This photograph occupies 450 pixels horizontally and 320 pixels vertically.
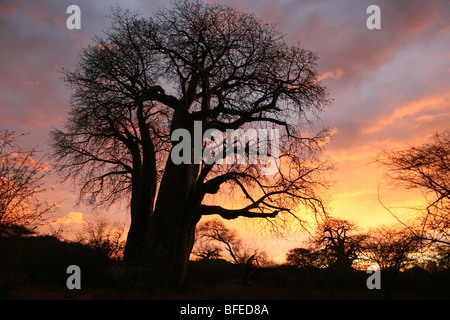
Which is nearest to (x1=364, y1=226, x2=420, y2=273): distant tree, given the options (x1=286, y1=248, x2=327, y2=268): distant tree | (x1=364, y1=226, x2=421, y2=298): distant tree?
(x1=364, y1=226, x2=421, y2=298): distant tree

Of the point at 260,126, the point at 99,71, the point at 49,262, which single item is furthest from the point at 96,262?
the point at 260,126

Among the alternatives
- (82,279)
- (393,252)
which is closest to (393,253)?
(393,252)

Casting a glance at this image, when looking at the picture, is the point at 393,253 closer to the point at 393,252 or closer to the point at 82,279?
the point at 393,252

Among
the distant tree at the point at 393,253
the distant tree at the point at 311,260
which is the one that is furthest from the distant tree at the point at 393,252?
the distant tree at the point at 311,260

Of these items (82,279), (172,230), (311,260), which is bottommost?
(311,260)

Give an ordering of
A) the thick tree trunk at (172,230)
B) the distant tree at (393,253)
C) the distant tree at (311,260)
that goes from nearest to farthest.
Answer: the distant tree at (393,253) < the thick tree trunk at (172,230) < the distant tree at (311,260)

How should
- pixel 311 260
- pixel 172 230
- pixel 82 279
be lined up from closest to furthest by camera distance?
pixel 82 279
pixel 172 230
pixel 311 260

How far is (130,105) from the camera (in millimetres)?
9875

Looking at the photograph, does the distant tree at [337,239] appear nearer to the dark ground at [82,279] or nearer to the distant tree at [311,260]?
the distant tree at [311,260]

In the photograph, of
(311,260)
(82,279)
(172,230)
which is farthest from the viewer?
(311,260)
